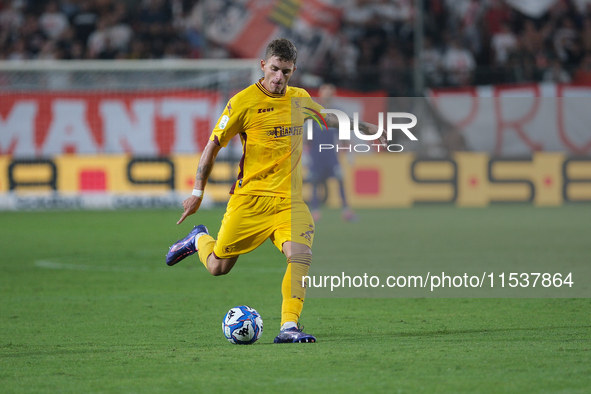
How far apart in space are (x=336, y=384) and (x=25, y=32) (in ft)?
57.6

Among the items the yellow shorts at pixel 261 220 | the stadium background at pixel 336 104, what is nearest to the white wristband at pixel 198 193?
the yellow shorts at pixel 261 220

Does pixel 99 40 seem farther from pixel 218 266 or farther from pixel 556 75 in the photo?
pixel 218 266

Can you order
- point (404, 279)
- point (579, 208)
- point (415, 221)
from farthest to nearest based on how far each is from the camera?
point (579, 208)
point (415, 221)
point (404, 279)

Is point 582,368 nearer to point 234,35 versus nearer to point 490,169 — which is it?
point 490,169

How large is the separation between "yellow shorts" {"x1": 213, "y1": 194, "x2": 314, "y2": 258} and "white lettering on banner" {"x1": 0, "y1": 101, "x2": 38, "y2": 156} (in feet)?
44.8

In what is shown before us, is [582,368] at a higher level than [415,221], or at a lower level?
lower

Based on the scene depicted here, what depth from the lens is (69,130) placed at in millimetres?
18766

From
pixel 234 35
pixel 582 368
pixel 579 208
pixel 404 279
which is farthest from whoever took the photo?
pixel 234 35

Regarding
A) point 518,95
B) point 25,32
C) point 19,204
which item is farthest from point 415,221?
point 25,32

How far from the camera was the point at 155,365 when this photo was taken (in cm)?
466

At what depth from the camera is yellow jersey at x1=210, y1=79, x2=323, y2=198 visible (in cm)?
562

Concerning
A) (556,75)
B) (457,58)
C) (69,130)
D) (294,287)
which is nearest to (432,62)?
(457,58)

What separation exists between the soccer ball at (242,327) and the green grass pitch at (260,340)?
0.09 meters

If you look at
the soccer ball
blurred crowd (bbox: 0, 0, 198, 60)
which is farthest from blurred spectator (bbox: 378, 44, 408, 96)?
the soccer ball
